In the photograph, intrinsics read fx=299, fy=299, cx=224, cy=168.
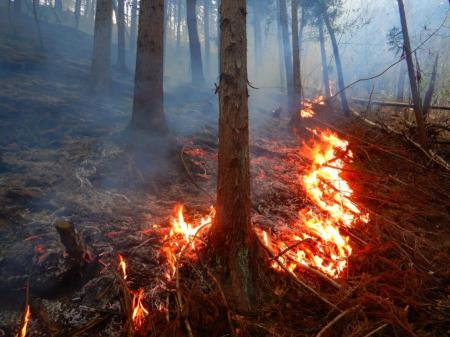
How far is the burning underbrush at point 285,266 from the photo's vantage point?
8.86ft

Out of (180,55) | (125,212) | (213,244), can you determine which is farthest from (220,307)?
(180,55)

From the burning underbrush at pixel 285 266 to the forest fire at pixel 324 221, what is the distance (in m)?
0.02

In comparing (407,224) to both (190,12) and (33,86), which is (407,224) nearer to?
(33,86)

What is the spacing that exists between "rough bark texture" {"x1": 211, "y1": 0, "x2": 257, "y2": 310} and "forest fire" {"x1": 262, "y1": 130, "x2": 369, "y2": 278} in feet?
1.65

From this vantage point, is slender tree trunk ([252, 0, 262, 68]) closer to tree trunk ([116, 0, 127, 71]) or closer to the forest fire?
tree trunk ([116, 0, 127, 71])

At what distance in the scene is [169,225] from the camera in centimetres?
429

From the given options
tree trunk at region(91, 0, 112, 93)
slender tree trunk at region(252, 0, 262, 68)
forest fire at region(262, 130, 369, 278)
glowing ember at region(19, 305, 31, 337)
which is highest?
slender tree trunk at region(252, 0, 262, 68)

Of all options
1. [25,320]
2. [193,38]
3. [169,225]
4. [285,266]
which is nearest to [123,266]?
[25,320]

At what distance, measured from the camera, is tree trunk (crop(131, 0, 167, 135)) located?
20.5ft

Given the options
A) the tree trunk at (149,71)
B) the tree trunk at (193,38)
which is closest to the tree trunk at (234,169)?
the tree trunk at (149,71)

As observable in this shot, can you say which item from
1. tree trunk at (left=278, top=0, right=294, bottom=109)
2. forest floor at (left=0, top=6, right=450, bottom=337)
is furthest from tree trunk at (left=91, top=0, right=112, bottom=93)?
tree trunk at (left=278, top=0, right=294, bottom=109)

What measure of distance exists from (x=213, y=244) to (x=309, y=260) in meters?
1.22

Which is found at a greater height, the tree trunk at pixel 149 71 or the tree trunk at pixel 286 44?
the tree trunk at pixel 286 44

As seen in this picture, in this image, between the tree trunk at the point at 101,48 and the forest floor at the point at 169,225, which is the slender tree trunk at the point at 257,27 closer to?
the tree trunk at the point at 101,48
